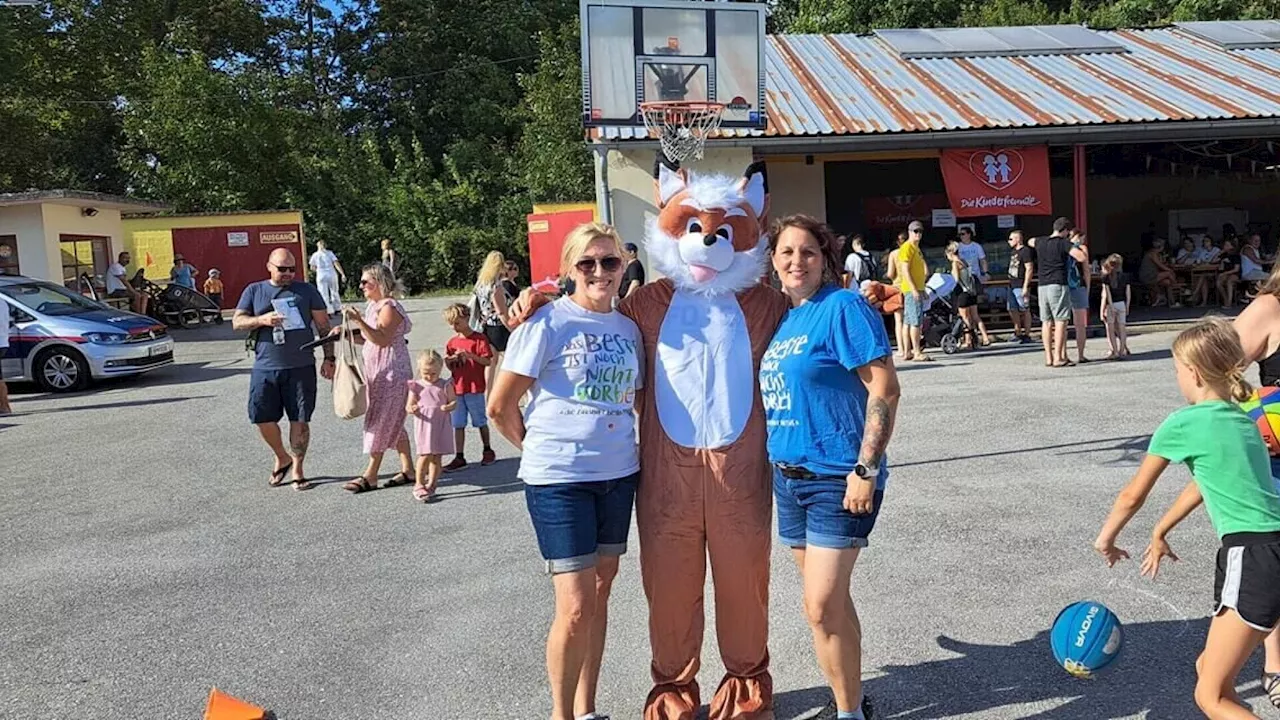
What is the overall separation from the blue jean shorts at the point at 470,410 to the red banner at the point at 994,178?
9474 mm

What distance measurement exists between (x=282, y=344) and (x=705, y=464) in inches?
183

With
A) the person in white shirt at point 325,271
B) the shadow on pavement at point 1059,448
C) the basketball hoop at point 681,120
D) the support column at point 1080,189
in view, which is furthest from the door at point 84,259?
the shadow on pavement at point 1059,448

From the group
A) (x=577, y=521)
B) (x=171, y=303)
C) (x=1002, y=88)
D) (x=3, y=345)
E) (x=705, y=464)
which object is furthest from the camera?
(x=171, y=303)

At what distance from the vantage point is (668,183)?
357cm

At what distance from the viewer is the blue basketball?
3289 mm

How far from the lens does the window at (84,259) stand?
20.7 m

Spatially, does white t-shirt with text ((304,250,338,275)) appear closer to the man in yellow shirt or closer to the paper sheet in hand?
the man in yellow shirt

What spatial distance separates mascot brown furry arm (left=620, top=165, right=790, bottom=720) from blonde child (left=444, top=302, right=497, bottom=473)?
4192 millimetres

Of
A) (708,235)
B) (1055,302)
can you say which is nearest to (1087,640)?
(708,235)

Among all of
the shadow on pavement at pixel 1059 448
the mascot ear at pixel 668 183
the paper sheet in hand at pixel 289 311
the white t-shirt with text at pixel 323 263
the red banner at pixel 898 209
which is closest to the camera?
the mascot ear at pixel 668 183

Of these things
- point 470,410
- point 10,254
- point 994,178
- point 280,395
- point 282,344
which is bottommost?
point 470,410

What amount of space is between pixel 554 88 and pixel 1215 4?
61.2 feet

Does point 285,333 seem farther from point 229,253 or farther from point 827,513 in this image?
point 229,253

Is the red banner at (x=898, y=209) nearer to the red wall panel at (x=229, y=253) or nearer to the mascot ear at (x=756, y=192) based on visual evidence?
the red wall panel at (x=229, y=253)
